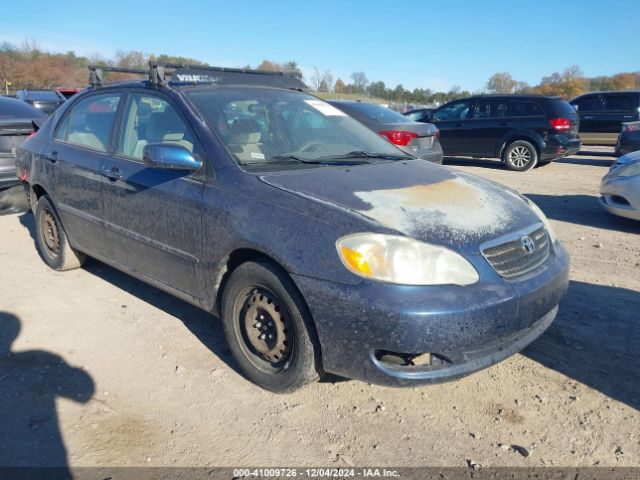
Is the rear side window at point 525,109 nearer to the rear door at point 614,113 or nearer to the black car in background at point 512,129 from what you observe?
the black car in background at point 512,129

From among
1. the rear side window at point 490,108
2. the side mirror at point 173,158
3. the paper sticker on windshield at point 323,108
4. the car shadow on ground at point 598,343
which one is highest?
the rear side window at point 490,108

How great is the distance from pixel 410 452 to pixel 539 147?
424 inches

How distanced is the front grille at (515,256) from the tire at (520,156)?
9.79 m

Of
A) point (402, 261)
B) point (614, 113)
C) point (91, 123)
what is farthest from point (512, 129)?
point (402, 261)

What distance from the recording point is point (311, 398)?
9.81 ft

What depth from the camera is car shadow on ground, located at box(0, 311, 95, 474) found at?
2.49 metres

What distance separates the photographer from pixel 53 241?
5.00 m

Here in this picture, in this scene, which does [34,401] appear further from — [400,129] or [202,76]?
[400,129]

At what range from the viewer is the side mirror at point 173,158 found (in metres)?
3.13

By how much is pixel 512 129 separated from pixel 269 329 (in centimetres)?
1077

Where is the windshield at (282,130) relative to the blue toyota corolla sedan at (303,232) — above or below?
above

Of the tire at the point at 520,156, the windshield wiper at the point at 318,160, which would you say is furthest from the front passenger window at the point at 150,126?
the tire at the point at 520,156

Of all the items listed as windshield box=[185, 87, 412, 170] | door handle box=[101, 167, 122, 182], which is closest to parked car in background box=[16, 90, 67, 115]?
Answer: door handle box=[101, 167, 122, 182]

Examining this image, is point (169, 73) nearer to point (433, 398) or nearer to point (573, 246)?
point (433, 398)
